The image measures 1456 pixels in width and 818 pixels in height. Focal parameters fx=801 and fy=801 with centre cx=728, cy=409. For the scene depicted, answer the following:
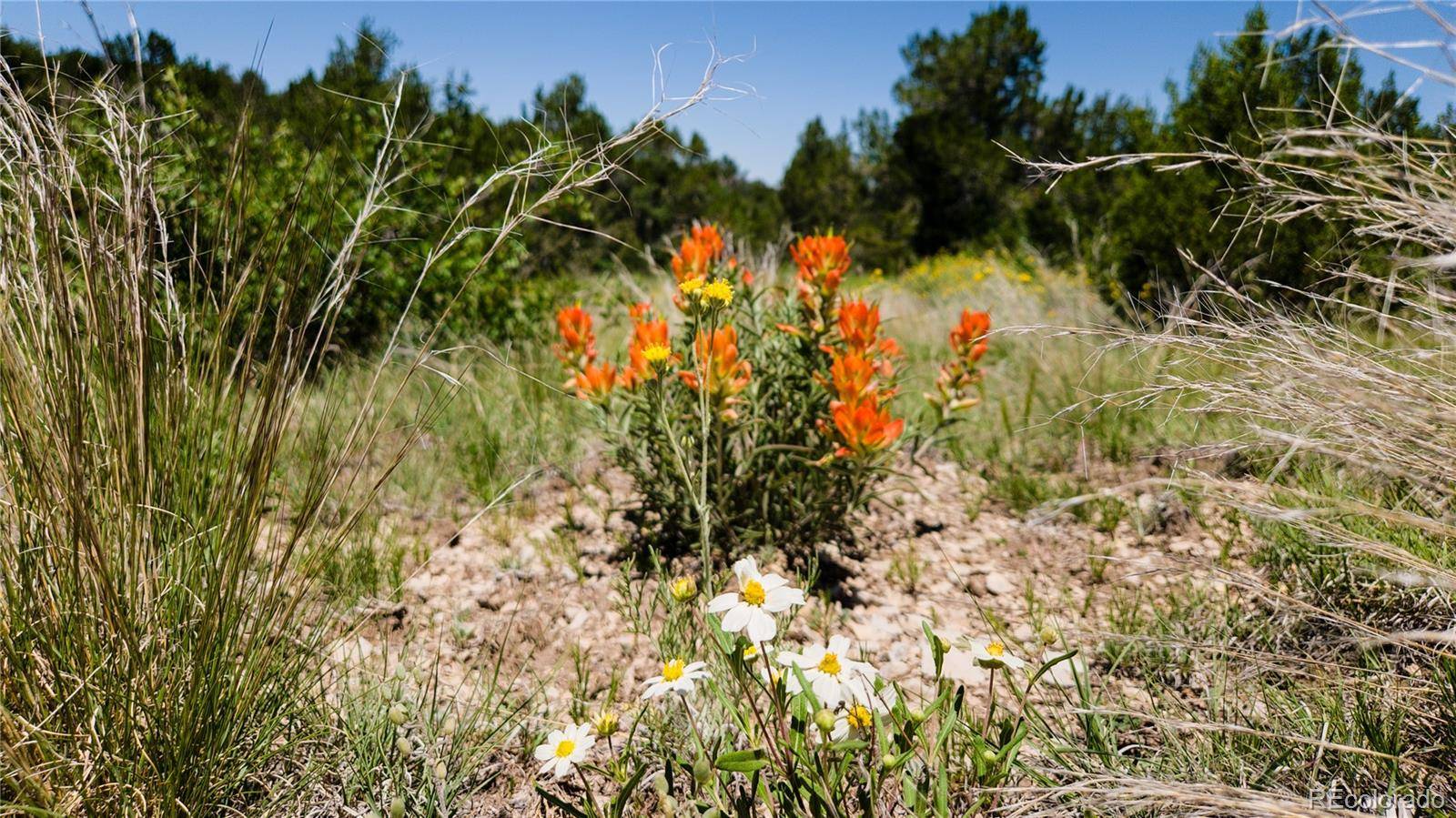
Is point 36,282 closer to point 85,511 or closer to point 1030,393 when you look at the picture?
point 85,511

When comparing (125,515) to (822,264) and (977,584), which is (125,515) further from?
(977,584)

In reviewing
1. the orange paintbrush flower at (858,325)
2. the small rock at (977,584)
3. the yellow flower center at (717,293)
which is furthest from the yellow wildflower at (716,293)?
the small rock at (977,584)

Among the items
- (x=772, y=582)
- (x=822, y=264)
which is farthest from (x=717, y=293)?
(x=822, y=264)

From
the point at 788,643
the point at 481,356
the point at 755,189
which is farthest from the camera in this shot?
the point at 755,189

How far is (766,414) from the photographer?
2.23 meters

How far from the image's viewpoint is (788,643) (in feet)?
5.61

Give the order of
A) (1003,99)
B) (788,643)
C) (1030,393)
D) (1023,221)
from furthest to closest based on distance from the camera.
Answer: (1003,99), (1023,221), (1030,393), (788,643)

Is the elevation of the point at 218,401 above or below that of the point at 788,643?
above

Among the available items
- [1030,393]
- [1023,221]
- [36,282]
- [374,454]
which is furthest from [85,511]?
[1023,221]

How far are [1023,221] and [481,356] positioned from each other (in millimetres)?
10261

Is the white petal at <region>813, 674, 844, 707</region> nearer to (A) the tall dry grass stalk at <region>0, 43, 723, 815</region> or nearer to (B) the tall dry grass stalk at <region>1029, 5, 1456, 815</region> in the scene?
(B) the tall dry grass stalk at <region>1029, 5, 1456, 815</region>

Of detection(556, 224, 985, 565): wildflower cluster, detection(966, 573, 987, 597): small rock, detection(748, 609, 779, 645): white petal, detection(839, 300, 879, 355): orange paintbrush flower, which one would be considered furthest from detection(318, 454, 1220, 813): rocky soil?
detection(748, 609, 779, 645): white petal

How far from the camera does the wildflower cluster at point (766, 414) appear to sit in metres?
1.88

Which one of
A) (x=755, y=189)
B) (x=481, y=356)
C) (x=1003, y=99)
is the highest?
(x=1003, y=99)
